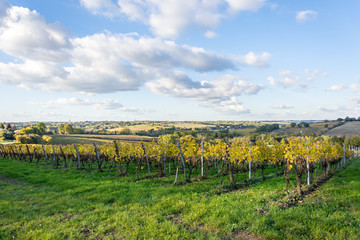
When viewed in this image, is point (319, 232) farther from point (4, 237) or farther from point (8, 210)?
point (8, 210)

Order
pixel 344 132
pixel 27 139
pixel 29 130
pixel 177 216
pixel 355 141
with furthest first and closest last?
pixel 344 132 < pixel 29 130 < pixel 355 141 < pixel 27 139 < pixel 177 216

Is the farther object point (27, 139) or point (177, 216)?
point (27, 139)

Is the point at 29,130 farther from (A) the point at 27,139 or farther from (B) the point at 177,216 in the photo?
(B) the point at 177,216

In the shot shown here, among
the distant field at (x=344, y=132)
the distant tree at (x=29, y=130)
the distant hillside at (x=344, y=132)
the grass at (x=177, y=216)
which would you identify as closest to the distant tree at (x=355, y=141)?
the distant hillside at (x=344, y=132)

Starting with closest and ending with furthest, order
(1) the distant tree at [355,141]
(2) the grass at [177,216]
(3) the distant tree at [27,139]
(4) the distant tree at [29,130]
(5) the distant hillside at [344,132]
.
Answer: (2) the grass at [177,216]
(3) the distant tree at [27,139]
(1) the distant tree at [355,141]
(4) the distant tree at [29,130]
(5) the distant hillside at [344,132]

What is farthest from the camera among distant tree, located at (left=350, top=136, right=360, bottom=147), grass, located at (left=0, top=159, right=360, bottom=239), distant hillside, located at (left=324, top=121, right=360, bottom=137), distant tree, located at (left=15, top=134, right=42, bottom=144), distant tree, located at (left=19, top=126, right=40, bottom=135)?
distant hillside, located at (left=324, top=121, right=360, bottom=137)

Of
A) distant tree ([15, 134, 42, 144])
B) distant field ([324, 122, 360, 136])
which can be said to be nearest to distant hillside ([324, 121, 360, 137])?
distant field ([324, 122, 360, 136])

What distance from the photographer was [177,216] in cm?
612

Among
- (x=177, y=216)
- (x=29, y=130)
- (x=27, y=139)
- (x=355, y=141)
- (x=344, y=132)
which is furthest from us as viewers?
(x=344, y=132)

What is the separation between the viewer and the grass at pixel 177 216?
4.88 meters

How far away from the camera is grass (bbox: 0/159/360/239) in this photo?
4875mm

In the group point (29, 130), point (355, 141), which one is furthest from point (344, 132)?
point (29, 130)

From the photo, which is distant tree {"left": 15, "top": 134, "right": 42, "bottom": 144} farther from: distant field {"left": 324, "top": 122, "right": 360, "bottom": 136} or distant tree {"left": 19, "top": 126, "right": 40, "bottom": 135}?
distant field {"left": 324, "top": 122, "right": 360, "bottom": 136}

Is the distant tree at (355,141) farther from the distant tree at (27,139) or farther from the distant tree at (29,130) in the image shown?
the distant tree at (29,130)
